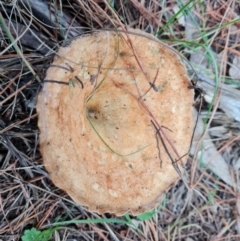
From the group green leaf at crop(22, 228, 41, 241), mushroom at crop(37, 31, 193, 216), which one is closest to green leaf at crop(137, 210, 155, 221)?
mushroom at crop(37, 31, 193, 216)

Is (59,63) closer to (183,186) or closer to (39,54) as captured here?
(39,54)

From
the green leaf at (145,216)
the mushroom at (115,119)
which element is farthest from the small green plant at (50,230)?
the mushroom at (115,119)

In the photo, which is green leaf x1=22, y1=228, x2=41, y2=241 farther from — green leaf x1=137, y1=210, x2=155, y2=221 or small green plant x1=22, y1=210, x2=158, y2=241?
green leaf x1=137, y1=210, x2=155, y2=221

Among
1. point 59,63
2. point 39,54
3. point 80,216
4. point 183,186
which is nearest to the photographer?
point 59,63

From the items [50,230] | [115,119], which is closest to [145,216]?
[50,230]

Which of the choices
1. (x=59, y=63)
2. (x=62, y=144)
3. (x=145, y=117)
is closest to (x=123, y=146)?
(x=145, y=117)
